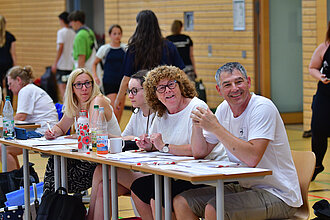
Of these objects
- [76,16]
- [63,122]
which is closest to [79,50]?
[76,16]

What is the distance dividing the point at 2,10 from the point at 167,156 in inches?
664

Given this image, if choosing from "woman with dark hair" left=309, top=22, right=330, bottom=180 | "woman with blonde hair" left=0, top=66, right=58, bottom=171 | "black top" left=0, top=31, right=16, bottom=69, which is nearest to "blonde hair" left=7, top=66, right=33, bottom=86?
"woman with blonde hair" left=0, top=66, right=58, bottom=171

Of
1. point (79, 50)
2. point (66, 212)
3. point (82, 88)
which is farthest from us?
point (79, 50)

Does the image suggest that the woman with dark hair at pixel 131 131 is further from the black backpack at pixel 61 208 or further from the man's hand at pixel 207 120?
the man's hand at pixel 207 120

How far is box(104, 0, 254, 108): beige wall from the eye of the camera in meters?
11.4

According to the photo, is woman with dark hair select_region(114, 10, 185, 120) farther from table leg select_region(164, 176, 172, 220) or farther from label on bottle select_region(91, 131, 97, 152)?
table leg select_region(164, 176, 172, 220)

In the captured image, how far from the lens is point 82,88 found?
565 cm

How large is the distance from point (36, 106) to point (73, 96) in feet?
4.71

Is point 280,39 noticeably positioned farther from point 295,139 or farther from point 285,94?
point 295,139

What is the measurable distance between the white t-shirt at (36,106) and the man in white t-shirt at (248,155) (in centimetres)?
322

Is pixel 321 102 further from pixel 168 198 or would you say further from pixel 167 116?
pixel 168 198

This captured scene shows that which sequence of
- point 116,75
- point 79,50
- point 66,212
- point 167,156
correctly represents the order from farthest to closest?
1. point 79,50
2. point 116,75
3. point 66,212
4. point 167,156

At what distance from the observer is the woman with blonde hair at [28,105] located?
702 cm

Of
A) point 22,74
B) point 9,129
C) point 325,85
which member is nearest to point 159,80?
point 9,129
